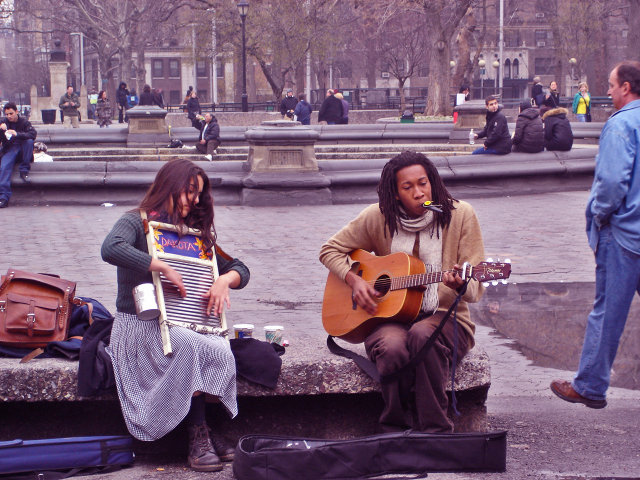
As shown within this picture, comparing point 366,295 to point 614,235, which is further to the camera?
point 614,235

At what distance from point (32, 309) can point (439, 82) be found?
26.4 meters

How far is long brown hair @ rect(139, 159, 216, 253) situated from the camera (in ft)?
14.9

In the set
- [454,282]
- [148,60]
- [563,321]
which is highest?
[148,60]

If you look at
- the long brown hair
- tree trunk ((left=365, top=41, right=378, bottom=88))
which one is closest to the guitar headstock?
the long brown hair

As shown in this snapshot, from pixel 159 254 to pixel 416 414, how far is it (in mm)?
1390

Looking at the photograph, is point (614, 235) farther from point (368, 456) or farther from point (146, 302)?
point (146, 302)

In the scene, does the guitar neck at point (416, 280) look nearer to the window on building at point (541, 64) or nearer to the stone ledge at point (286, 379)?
the stone ledge at point (286, 379)

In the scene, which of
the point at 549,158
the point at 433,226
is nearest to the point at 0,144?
the point at 549,158

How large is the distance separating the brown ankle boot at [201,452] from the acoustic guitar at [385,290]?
0.82 meters

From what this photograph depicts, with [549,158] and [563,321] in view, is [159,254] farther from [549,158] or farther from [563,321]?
[549,158]

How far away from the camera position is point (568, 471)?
4.29 m

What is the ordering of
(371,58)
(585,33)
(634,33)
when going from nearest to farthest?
(634,33)
(585,33)
(371,58)

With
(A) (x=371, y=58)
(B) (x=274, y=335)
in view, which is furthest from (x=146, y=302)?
(A) (x=371, y=58)

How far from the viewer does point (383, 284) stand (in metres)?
4.55
